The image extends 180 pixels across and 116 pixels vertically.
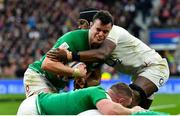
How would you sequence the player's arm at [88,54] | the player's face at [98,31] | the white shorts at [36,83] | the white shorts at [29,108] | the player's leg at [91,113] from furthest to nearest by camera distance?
the white shorts at [36,83] → the player's face at [98,31] → the player's arm at [88,54] → the white shorts at [29,108] → the player's leg at [91,113]

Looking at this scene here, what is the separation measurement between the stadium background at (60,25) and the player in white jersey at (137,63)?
13.2m

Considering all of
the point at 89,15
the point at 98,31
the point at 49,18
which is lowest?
the point at 49,18

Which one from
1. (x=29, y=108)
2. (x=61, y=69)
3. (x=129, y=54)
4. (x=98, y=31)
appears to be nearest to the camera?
(x=29, y=108)

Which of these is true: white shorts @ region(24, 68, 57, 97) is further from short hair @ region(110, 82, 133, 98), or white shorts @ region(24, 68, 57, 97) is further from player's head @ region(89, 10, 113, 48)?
short hair @ region(110, 82, 133, 98)

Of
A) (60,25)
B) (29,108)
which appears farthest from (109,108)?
(60,25)

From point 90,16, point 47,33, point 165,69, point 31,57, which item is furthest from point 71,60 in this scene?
point 47,33

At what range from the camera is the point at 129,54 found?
9.37 meters

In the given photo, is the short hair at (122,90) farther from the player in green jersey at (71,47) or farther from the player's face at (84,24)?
the player's face at (84,24)

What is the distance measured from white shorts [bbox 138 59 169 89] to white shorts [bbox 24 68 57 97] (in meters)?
1.26

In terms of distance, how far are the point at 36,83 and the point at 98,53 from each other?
1041mm

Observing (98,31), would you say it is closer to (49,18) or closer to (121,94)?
(121,94)

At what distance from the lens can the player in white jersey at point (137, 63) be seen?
9.21m

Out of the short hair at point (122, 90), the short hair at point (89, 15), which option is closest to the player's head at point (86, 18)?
the short hair at point (89, 15)

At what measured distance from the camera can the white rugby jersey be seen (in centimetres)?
924
